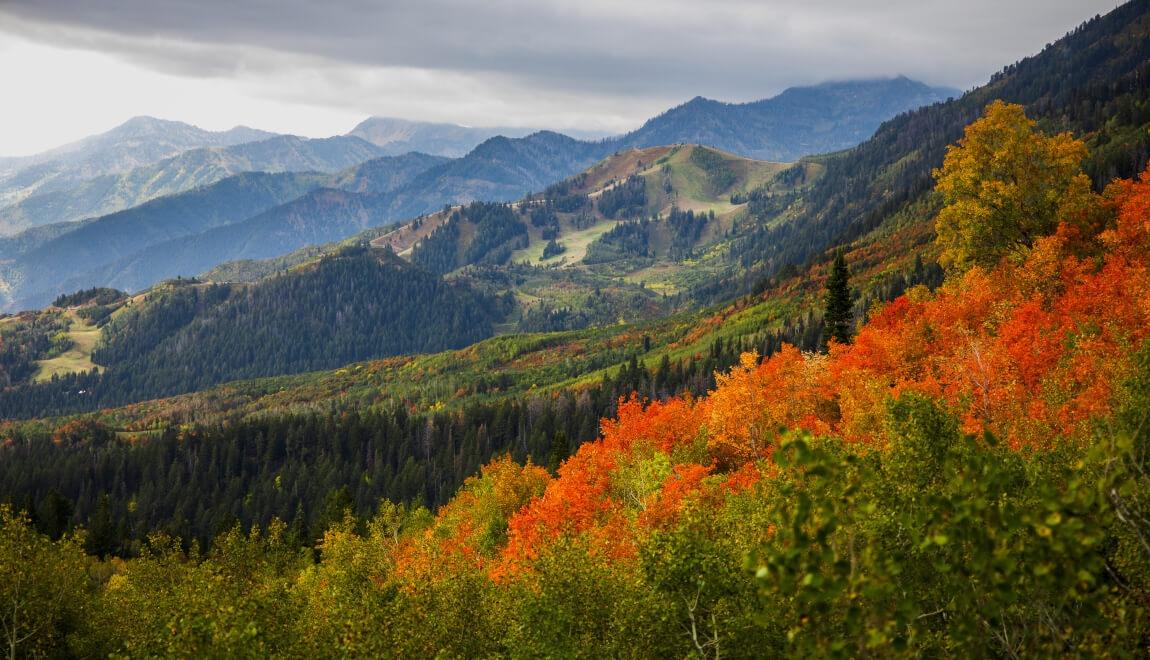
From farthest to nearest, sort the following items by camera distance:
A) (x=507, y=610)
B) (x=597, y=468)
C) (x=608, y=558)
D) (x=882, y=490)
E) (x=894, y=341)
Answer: (x=597, y=468), (x=894, y=341), (x=608, y=558), (x=507, y=610), (x=882, y=490)

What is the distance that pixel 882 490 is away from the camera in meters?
32.0

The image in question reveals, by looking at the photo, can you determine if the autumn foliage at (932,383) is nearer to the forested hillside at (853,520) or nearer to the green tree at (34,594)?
the forested hillside at (853,520)

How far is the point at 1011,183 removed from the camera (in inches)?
3514

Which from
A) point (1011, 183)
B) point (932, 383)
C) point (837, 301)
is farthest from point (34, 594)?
point (1011, 183)

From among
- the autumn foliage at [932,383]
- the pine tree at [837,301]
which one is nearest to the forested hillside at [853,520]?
the autumn foliage at [932,383]

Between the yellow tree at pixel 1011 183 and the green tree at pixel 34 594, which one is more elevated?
the yellow tree at pixel 1011 183

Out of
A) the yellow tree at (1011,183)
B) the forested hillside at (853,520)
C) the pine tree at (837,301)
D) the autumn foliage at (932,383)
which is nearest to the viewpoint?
the forested hillside at (853,520)

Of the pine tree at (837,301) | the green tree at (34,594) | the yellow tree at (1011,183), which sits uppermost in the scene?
the yellow tree at (1011,183)

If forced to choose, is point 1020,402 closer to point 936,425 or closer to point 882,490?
point 936,425

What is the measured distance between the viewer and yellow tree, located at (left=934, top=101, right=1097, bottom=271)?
87.7 meters

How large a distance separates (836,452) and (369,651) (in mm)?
26504

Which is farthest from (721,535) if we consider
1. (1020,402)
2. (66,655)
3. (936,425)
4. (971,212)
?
(971,212)

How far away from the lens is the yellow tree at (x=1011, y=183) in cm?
8769

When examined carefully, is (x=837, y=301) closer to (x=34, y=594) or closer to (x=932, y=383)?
(x=932, y=383)
